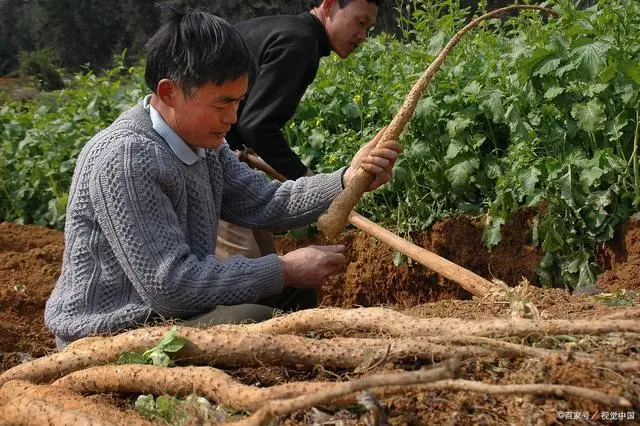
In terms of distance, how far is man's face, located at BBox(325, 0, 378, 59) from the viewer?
13.3ft

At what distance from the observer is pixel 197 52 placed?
8.69ft

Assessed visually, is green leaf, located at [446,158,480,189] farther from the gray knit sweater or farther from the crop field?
the gray knit sweater

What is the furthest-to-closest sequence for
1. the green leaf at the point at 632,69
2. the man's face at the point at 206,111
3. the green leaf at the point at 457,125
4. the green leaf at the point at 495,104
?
the green leaf at the point at 457,125 → the green leaf at the point at 495,104 → the green leaf at the point at 632,69 → the man's face at the point at 206,111

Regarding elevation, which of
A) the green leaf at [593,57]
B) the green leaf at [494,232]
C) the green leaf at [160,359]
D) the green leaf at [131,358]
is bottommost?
the green leaf at [494,232]

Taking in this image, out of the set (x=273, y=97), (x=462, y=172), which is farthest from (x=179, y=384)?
(x=462, y=172)

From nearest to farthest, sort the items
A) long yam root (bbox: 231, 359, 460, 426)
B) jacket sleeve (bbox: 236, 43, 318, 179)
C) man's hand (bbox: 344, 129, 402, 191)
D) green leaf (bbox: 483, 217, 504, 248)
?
long yam root (bbox: 231, 359, 460, 426) → man's hand (bbox: 344, 129, 402, 191) → jacket sleeve (bbox: 236, 43, 318, 179) → green leaf (bbox: 483, 217, 504, 248)

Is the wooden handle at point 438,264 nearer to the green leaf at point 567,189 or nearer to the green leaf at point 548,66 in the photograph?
the green leaf at point 567,189

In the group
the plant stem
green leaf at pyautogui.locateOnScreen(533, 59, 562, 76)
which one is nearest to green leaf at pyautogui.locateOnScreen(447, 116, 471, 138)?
green leaf at pyautogui.locateOnScreen(533, 59, 562, 76)

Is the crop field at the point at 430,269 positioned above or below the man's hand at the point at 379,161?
below

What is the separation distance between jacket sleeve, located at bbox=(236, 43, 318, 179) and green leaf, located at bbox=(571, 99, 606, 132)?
1.21 meters

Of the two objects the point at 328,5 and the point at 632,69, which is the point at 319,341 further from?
the point at 632,69

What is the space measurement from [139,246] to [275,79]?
4.89ft

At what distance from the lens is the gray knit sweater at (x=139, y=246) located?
8.38 feet

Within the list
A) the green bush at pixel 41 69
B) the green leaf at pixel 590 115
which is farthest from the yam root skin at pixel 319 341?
the green bush at pixel 41 69
